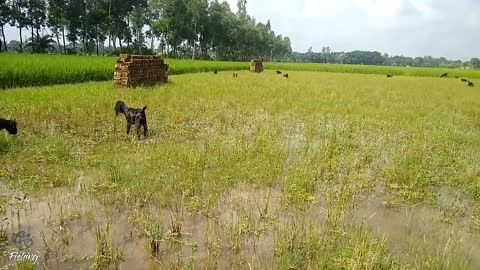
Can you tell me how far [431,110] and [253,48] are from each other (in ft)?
229

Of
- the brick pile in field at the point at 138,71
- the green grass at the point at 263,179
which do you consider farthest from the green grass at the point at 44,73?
the green grass at the point at 263,179

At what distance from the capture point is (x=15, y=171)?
190 inches

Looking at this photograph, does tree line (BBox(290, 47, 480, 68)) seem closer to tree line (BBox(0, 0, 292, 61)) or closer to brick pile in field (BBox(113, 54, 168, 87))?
tree line (BBox(0, 0, 292, 61))

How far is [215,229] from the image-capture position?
3664mm

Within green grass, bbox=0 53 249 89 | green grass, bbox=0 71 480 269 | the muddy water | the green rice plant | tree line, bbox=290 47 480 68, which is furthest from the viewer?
tree line, bbox=290 47 480 68

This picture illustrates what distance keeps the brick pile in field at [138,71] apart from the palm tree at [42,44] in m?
35.4

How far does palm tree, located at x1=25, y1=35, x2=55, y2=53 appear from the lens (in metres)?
44.1

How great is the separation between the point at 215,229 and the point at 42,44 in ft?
163

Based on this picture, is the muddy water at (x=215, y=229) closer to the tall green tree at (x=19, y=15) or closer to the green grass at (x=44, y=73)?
the green grass at (x=44, y=73)

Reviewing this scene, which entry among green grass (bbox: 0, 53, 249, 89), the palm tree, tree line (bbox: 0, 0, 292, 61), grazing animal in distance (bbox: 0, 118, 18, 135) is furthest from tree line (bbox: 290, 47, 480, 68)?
grazing animal in distance (bbox: 0, 118, 18, 135)

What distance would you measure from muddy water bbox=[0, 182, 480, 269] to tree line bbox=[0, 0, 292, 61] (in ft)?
147

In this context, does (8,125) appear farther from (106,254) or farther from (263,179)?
(263,179)

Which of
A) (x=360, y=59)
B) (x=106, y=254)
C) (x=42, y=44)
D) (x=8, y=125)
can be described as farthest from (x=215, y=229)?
(x=360, y=59)

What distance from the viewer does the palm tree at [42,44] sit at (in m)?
44.1
